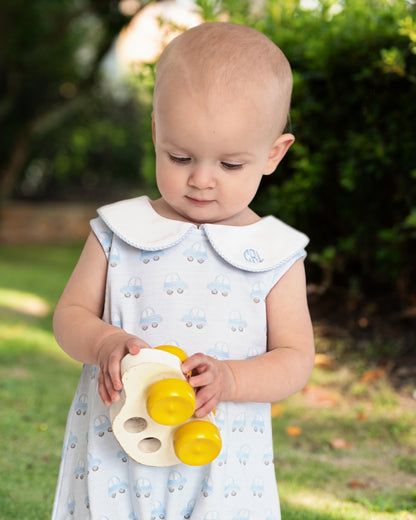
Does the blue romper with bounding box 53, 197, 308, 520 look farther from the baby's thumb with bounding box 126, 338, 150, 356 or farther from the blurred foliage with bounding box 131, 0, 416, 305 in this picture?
the blurred foliage with bounding box 131, 0, 416, 305

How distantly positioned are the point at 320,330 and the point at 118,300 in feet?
12.3

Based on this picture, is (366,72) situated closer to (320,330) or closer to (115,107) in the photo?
(320,330)

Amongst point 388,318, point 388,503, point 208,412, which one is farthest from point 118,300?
point 388,318

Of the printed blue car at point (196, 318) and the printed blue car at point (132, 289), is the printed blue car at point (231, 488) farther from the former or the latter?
the printed blue car at point (132, 289)

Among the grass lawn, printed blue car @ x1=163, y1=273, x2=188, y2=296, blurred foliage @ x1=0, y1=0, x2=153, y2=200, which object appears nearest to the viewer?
printed blue car @ x1=163, y1=273, x2=188, y2=296

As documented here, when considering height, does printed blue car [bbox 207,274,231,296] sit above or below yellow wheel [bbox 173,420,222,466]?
above

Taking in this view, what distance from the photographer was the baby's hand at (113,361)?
138 cm

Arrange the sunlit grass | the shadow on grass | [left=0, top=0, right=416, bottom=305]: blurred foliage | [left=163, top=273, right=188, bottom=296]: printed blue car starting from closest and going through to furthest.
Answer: [left=163, top=273, right=188, bottom=296]: printed blue car, the shadow on grass, [left=0, top=0, right=416, bottom=305]: blurred foliage, the sunlit grass

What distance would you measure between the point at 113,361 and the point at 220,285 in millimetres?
349

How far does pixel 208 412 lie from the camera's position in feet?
4.60

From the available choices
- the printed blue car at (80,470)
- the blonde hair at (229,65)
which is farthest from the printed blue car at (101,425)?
the blonde hair at (229,65)

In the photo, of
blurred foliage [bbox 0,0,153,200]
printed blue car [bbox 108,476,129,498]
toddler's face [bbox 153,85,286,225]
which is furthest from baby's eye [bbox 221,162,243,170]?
blurred foliage [bbox 0,0,153,200]

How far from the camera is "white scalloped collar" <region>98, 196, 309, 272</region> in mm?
1625

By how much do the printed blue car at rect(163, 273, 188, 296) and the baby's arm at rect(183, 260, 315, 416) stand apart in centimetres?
21
